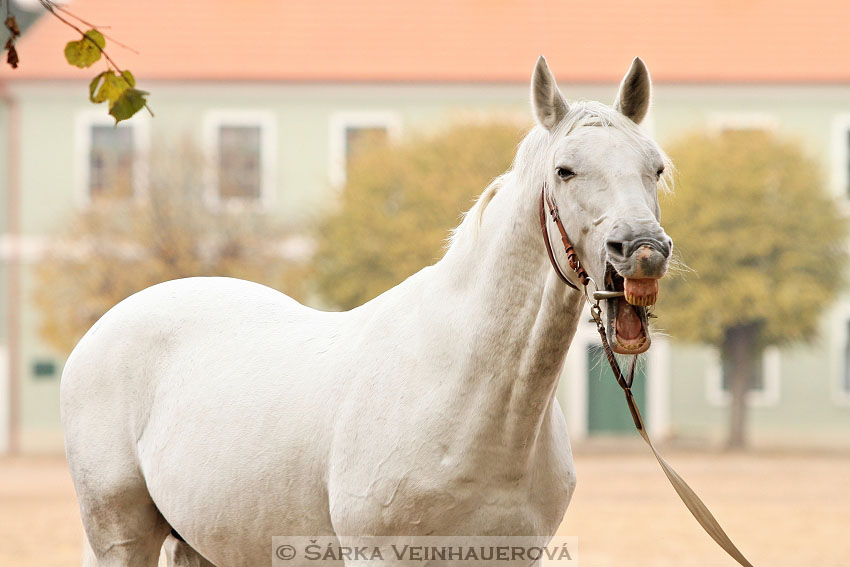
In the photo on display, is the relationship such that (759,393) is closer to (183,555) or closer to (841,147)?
(841,147)

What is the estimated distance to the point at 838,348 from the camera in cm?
3416

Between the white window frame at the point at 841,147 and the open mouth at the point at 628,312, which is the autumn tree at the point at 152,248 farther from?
the open mouth at the point at 628,312

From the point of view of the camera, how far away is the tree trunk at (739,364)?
98.8 feet

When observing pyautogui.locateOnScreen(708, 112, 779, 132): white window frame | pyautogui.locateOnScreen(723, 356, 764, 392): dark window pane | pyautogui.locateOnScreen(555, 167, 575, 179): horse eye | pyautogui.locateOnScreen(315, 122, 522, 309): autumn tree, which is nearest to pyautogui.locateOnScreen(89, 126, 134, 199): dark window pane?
pyautogui.locateOnScreen(315, 122, 522, 309): autumn tree

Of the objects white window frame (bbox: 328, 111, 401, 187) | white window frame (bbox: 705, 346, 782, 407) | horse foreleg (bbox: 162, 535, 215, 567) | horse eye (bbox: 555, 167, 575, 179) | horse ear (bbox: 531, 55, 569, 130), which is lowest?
white window frame (bbox: 705, 346, 782, 407)

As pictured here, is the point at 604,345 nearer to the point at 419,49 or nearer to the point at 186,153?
the point at 186,153

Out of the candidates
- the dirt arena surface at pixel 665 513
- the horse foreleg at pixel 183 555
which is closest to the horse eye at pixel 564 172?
the horse foreleg at pixel 183 555

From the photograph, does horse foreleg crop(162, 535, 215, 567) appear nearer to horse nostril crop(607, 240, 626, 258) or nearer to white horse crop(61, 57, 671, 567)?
white horse crop(61, 57, 671, 567)

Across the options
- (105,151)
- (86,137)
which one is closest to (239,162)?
(105,151)

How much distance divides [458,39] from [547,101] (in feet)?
105

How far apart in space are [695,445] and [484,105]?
1036 centimetres

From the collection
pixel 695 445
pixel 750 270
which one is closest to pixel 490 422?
pixel 750 270

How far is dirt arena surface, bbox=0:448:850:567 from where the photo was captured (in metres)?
12.6

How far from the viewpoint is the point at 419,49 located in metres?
34.7
